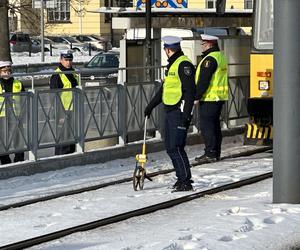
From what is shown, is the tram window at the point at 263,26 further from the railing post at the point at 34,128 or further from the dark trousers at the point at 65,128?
the railing post at the point at 34,128

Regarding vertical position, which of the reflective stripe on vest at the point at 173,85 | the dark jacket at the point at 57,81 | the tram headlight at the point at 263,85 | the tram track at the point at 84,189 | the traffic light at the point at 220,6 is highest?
the traffic light at the point at 220,6

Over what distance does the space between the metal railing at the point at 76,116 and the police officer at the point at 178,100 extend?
251 centimetres

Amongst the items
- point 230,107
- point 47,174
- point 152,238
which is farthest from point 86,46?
point 152,238

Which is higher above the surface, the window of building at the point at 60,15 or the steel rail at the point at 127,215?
the window of building at the point at 60,15

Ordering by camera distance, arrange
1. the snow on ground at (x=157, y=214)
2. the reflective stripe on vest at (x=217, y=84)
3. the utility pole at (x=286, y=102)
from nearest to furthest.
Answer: the snow on ground at (x=157, y=214) < the utility pole at (x=286, y=102) < the reflective stripe on vest at (x=217, y=84)

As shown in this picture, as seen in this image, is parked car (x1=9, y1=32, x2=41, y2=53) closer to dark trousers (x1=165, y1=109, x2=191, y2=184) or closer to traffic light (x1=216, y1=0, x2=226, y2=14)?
traffic light (x1=216, y1=0, x2=226, y2=14)

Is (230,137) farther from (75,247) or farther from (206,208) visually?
(75,247)

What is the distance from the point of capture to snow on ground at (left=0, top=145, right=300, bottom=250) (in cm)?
873

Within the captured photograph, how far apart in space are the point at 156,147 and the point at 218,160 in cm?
150

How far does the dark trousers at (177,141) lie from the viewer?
38.5 ft

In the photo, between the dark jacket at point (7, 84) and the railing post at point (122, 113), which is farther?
the railing post at point (122, 113)

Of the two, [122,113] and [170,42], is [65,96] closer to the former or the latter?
[122,113]

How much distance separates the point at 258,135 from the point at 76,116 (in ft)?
9.85

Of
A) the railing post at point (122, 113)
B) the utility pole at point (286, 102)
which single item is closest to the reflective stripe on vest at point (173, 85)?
the utility pole at point (286, 102)
